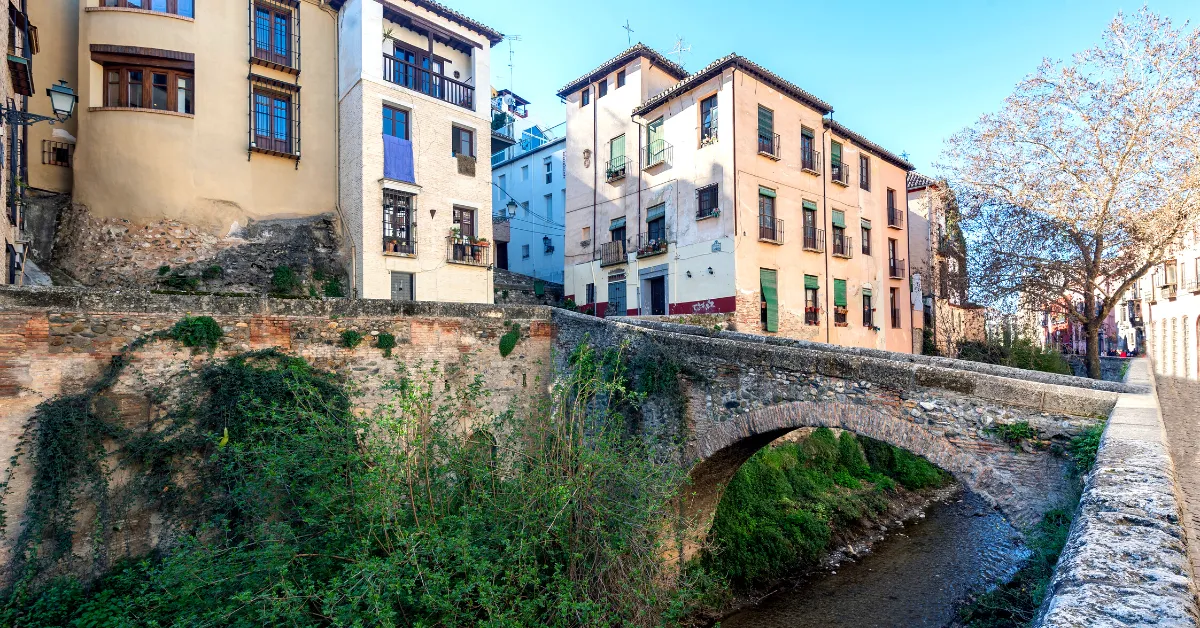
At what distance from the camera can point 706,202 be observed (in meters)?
18.8

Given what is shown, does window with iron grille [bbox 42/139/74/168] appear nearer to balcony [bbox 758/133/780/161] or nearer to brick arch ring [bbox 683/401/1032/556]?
brick arch ring [bbox 683/401/1032/556]

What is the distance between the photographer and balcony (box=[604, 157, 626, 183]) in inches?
842

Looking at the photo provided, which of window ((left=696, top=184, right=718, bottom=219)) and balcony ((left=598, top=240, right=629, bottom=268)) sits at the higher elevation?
window ((left=696, top=184, right=718, bottom=219))

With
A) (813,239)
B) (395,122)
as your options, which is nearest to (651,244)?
(813,239)

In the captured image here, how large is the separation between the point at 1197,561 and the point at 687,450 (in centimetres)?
666

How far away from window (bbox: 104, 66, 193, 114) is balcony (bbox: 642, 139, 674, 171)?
1315 cm

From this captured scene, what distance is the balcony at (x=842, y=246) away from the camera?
21625 mm

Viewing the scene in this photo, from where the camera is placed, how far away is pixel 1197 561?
9.07 ft

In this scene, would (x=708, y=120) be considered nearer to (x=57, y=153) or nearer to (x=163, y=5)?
(x=163, y=5)

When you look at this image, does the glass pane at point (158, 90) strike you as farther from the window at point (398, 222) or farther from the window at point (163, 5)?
the window at point (398, 222)

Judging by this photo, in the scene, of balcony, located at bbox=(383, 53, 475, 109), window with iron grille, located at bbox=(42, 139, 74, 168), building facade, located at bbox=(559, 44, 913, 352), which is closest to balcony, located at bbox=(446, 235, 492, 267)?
balcony, located at bbox=(383, 53, 475, 109)

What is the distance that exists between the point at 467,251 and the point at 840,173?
13821mm

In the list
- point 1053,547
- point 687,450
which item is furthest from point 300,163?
point 1053,547

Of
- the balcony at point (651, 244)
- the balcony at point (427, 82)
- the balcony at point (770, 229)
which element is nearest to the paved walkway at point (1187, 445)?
the balcony at point (770, 229)
